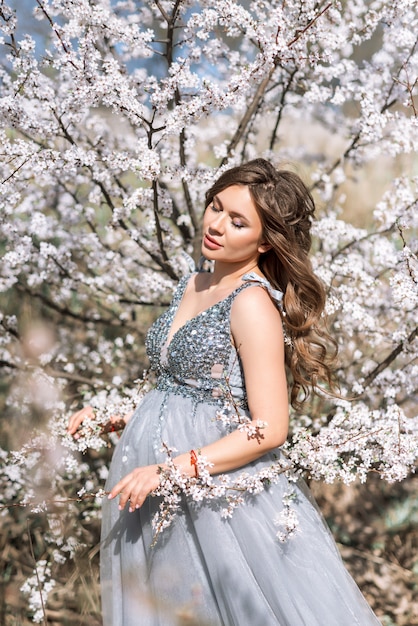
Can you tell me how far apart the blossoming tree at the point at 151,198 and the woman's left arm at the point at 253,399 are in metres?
0.26

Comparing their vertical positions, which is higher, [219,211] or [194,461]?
[219,211]

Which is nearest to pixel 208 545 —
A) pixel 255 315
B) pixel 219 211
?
pixel 255 315

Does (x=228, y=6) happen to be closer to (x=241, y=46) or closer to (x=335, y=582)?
(x=241, y=46)

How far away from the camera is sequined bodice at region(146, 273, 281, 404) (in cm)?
193

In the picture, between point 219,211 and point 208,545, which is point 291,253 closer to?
point 219,211

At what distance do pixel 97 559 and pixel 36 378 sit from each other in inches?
34.2

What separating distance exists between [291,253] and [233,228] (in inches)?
7.8

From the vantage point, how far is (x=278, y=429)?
1815 mm

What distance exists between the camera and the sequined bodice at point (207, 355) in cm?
193

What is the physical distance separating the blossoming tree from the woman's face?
0.25m

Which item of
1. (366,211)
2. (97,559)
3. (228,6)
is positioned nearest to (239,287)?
(228,6)

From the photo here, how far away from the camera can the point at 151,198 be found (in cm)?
258

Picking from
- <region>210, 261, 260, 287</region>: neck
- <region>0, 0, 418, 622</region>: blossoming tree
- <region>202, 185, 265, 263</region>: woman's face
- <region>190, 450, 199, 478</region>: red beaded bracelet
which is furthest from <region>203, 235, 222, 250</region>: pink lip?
<region>190, 450, 199, 478</region>: red beaded bracelet

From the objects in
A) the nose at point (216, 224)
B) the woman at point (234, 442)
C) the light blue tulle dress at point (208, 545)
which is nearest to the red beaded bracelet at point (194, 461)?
the woman at point (234, 442)
